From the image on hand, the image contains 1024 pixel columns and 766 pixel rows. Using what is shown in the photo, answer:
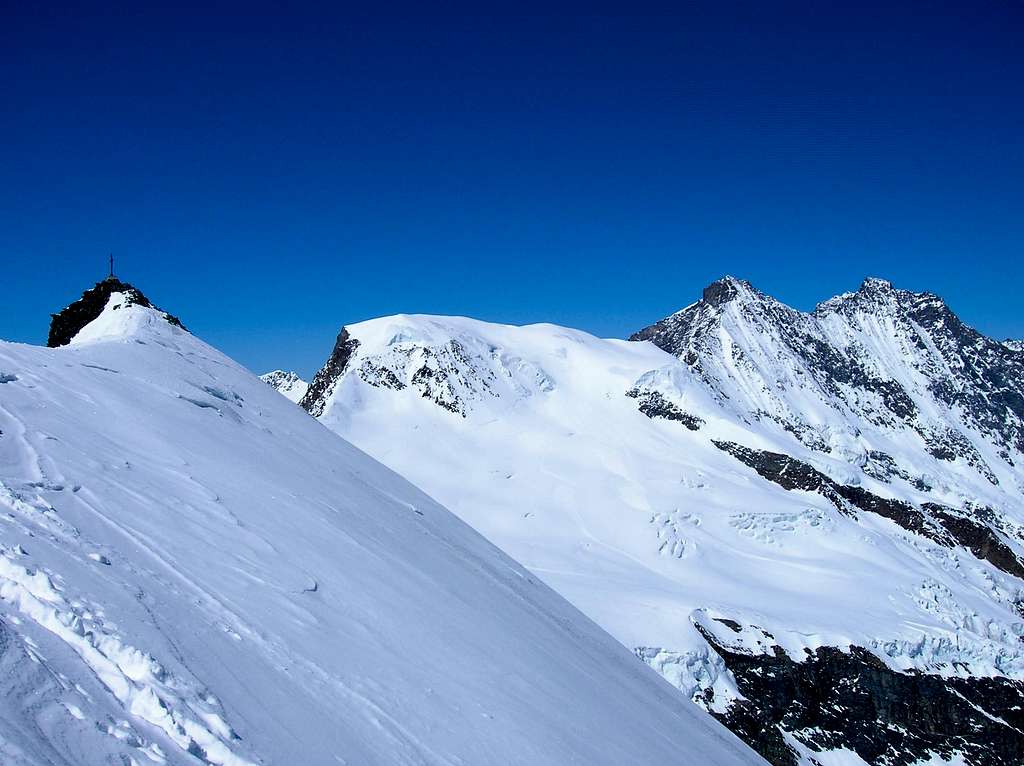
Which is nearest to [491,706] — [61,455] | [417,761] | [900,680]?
[417,761]

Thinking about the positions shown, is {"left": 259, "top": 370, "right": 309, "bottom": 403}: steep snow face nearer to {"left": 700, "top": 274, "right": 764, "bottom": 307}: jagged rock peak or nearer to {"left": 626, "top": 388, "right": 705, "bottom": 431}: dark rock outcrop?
{"left": 626, "top": 388, "right": 705, "bottom": 431}: dark rock outcrop

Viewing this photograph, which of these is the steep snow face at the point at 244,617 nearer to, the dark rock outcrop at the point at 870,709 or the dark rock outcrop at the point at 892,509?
the dark rock outcrop at the point at 870,709

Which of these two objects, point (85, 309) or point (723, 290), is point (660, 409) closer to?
point (85, 309)

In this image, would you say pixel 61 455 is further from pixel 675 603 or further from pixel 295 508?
pixel 675 603

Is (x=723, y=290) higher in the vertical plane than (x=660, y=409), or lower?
higher

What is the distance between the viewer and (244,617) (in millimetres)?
7445

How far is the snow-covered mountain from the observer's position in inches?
1551

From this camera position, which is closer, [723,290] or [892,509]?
[892,509]

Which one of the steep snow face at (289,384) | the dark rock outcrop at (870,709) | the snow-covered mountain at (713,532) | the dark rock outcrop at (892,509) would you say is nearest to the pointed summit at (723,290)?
the snow-covered mountain at (713,532)

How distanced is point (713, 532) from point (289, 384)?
Answer: 2608 inches

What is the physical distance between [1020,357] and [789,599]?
188 meters

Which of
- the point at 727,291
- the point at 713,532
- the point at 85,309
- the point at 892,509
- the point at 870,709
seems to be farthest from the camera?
the point at 727,291

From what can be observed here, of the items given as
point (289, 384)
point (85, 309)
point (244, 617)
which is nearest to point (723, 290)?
point (289, 384)

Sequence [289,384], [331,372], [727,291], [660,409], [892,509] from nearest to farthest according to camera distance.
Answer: [892,509] < [660,409] < [331,372] < [289,384] < [727,291]
